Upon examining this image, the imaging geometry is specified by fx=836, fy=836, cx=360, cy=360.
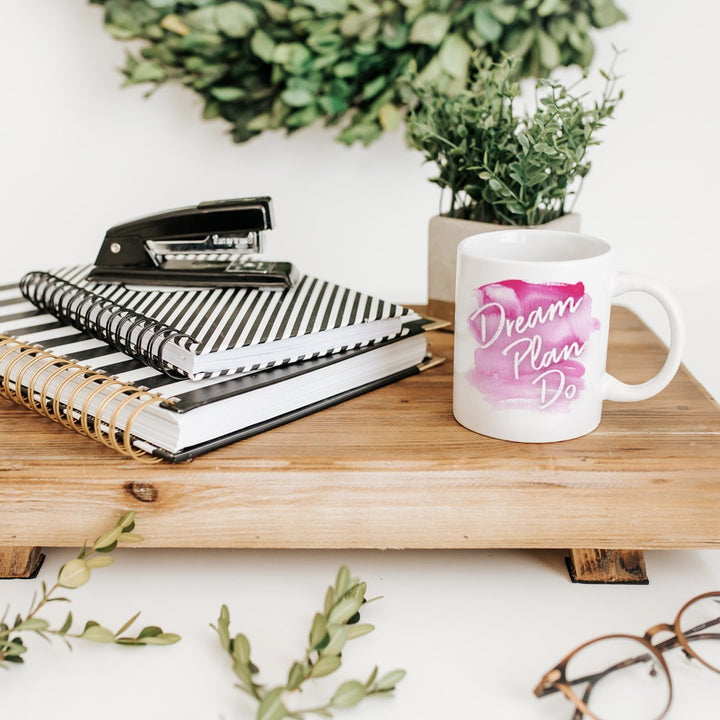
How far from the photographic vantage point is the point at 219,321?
1.99ft

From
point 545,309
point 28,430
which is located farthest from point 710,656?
point 28,430

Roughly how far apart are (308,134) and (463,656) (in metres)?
0.85

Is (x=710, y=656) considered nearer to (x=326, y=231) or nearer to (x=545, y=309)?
(x=545, y=309)

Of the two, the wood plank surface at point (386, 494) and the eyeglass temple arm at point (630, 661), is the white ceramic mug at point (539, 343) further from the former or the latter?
the eyeglass temple arm at point (630, 661)

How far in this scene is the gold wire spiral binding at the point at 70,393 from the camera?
540mm

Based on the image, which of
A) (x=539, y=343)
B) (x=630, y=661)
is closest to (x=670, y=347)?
(x=539, y=343)

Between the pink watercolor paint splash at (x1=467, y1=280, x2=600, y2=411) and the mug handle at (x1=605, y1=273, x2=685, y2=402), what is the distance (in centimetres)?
4

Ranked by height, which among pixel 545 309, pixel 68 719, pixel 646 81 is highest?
pixel 646 81

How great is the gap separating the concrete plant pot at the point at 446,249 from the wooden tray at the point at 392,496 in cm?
25

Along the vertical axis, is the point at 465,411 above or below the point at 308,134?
below

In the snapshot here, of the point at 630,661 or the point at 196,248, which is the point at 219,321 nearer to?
the point at 196,248

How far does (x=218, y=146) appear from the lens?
1.18 meters

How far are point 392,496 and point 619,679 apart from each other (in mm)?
168

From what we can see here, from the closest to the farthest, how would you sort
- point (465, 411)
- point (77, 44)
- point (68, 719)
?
point (68, 719), point (465, 411), point (77, 44)
